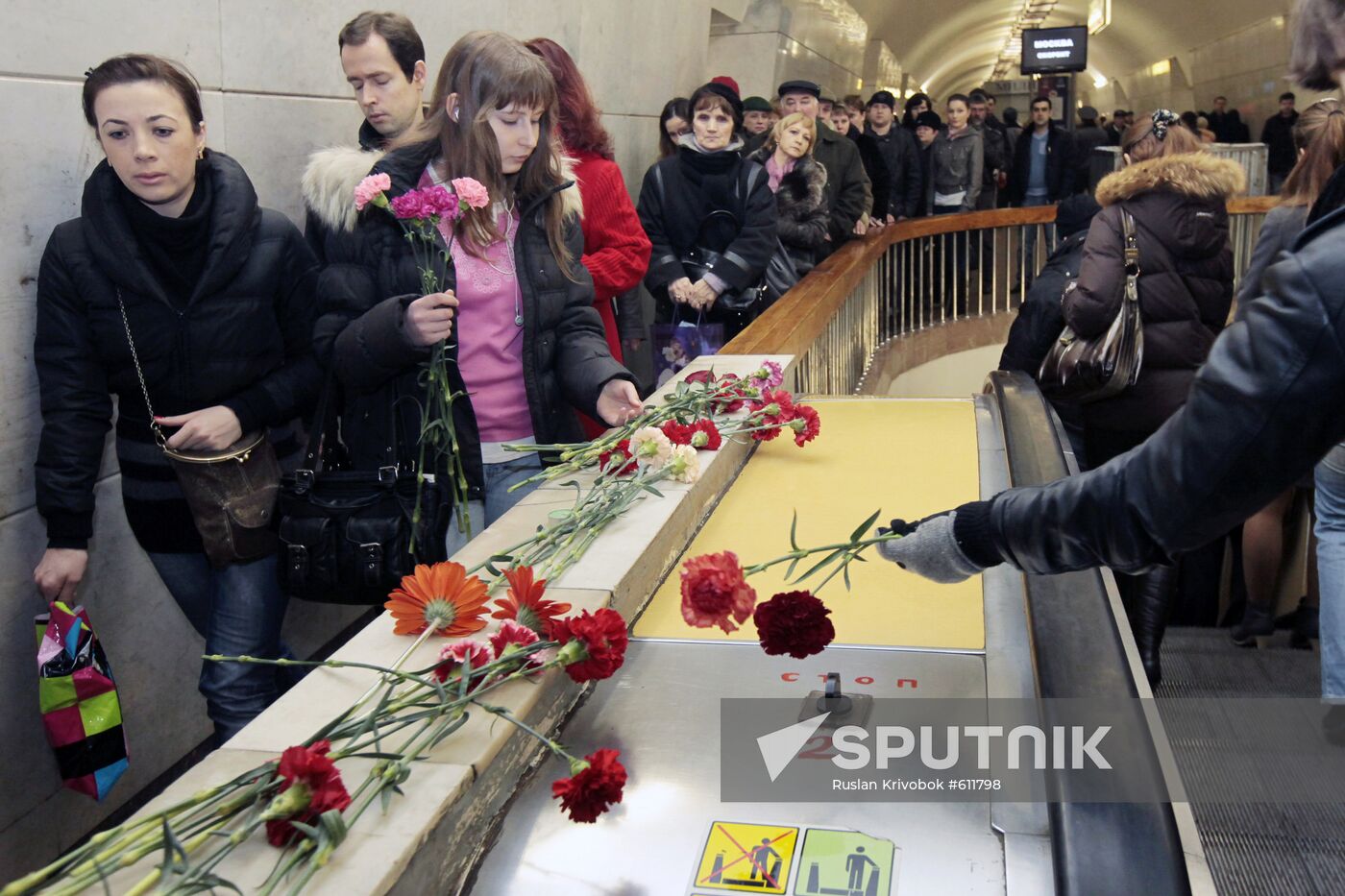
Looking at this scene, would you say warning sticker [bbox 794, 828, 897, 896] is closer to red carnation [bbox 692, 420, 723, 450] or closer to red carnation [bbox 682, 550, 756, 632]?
red carnation [bbox 682, 550, 756, 632]

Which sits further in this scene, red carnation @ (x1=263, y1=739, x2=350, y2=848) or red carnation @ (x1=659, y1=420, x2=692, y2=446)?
red carnation @ (x1=659, y1=420, x2=692, y2=446)

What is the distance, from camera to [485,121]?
9.99 feet

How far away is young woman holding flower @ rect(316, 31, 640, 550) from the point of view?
3.06 meters

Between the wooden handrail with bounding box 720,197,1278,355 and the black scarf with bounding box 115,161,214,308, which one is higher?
the black scarf with bounding box 115,161,214,308

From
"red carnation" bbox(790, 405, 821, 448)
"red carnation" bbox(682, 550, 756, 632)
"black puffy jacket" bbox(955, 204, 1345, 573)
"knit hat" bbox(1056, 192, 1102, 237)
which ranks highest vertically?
"black puffy jacket" bbox(955, 204, 1345, 573)

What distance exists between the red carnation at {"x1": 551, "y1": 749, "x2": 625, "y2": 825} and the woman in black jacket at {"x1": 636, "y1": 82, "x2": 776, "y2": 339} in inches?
179

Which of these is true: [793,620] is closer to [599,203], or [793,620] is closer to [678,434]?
[678,434]

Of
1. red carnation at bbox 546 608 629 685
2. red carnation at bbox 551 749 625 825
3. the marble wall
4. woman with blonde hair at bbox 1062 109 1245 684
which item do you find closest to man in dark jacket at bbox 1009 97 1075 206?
woman with blonde hair at bbox 1062 109 1245 684

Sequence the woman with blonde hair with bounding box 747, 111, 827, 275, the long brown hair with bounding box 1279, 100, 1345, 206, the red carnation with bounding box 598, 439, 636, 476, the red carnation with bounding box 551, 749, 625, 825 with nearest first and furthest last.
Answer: the red carnation with bounding box 551, 749, 625, 825 → the red carnation with bounding box 598, 439, 636, 476 → the long brown hair with bounding box 1279, 100, 1345, 206 → the woman with blonde hair with bounding box 747, 111, 827, 275

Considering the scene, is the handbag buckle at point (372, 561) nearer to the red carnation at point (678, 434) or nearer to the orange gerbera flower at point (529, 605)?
the red carnation at point (678, 434)

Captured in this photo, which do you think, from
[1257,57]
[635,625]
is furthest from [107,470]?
[1257,57]

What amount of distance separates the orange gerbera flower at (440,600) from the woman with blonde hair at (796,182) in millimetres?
5171

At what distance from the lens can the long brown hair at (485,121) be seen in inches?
120

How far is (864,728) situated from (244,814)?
80 cm
